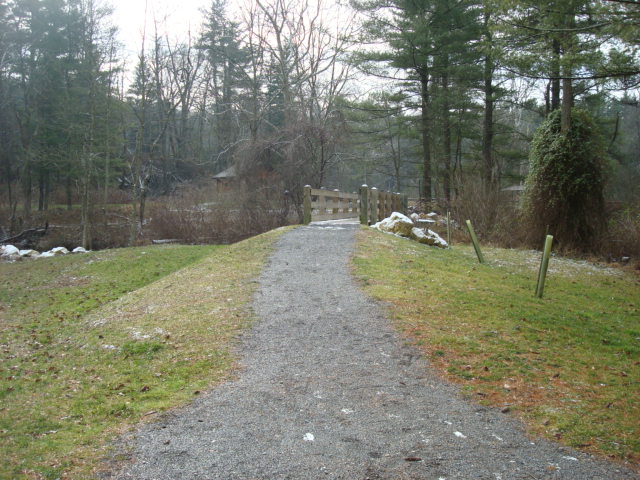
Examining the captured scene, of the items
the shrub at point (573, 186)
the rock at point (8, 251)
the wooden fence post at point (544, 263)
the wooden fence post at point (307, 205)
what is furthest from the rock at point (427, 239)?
the rock at point (8, 251)

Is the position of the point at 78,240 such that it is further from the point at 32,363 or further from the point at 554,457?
the point at 554,457

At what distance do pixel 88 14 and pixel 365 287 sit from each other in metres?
→ 23.3

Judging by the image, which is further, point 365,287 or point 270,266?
point 270,266

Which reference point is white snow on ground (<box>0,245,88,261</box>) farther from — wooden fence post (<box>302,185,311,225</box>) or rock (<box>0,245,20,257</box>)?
wooden fence post (<box>302,185,311,225</box>)

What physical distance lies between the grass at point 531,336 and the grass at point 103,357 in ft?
7.39

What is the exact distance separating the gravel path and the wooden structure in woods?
29.4 ft

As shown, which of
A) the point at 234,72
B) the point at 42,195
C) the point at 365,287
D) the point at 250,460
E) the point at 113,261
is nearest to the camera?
the point at 250,460

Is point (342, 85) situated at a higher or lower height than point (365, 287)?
higher

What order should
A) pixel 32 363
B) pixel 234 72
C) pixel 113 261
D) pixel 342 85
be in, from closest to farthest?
pixel 32 363, pixel 113 261, pixel 342 85, pixel 234 72

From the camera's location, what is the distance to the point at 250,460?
3.23m

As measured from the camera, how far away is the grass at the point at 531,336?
13.2 feet

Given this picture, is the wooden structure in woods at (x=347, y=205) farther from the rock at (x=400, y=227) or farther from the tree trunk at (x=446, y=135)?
the tree trunk at (x=446, y=135)

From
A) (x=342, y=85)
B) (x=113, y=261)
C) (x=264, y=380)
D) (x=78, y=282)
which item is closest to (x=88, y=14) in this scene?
(x=342, y=85)

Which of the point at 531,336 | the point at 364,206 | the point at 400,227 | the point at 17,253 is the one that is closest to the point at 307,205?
the point at 364,206
